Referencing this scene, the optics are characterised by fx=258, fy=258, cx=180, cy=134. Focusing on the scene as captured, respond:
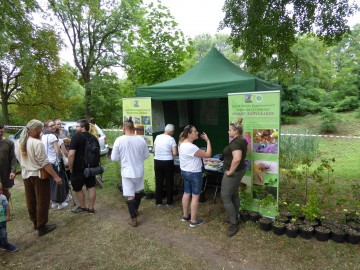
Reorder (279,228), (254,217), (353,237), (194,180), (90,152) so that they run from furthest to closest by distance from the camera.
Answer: (90,152) < (254,217) < (194,180) < (279,228) < (353,237)

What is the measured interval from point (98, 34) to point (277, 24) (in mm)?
15482

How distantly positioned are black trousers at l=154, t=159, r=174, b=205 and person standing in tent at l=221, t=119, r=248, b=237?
1.21 meters

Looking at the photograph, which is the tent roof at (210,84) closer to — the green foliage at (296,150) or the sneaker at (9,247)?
the green foliage at (296,150)

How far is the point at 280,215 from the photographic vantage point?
3.88 metres

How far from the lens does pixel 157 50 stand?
698cm

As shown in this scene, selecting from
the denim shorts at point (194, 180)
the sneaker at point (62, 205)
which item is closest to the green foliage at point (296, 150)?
the denim shorts at point (194, 180)

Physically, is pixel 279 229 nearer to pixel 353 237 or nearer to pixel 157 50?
pixel 353 237

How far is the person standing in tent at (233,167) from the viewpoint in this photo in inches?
139

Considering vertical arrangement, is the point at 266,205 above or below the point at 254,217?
above

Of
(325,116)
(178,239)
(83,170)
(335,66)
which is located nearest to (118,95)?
(325,116)

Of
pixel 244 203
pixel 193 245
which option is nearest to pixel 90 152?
pixel 193 245

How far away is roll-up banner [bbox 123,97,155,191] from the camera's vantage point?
5.18 m

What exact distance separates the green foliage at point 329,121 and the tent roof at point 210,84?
31.6 ft

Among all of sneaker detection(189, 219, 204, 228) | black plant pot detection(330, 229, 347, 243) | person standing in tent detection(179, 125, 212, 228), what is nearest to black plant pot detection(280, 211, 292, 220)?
black plant pot detection(330, 229, 347, 243)
